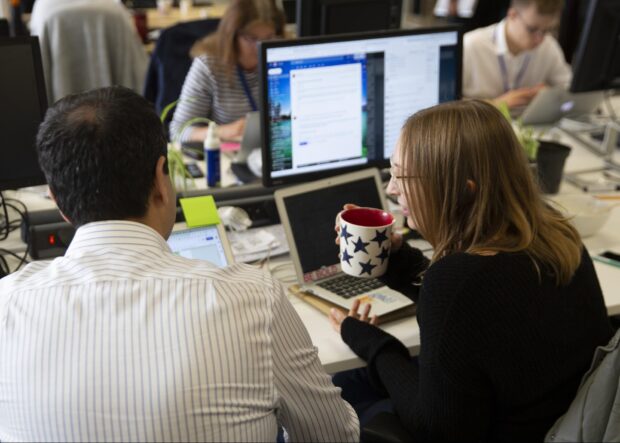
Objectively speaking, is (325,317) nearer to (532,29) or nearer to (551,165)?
(551,165)

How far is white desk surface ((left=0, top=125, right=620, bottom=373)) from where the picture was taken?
4.66 ft

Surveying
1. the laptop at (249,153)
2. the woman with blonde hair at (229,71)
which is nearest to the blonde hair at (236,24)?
the woman with blonde hair at (229,71)

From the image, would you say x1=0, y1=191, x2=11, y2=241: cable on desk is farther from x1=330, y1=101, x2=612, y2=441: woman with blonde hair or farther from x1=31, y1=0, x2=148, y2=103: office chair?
x1=31, y1=0, x2=148, y2=103: office chair

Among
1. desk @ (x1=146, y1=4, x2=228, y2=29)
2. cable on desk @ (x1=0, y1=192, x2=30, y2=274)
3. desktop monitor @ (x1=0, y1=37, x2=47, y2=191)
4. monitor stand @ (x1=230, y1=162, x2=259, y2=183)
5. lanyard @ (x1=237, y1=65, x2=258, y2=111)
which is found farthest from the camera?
desk @ (x1=146, y1=4, x2=228, y2=29)

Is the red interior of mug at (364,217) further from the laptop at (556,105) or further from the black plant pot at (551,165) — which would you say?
the laptop at (556,105)

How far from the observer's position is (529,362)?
120 cm

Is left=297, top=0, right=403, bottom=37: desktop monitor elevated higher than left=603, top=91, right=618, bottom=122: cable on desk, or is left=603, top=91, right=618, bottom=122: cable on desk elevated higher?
left=297, top=0, right=403, bottom=37: desktop monitor

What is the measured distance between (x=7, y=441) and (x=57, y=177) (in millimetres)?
366

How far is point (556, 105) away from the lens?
2758 millimetres

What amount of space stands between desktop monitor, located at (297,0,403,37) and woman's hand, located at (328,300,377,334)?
41.4 inches

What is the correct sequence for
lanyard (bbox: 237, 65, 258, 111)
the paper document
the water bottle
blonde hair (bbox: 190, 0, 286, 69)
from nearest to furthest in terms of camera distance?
the paper document < the water bottle < blonde hair (bbox: 190, 0, 286, 69) < lanyard (bbox: 237, 65, 258, 111)

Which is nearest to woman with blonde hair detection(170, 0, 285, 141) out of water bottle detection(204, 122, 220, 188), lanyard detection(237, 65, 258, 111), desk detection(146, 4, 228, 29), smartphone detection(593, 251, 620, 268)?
lanyard detection(237, 65, 258, 111)

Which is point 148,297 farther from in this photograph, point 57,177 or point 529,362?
point 529,362

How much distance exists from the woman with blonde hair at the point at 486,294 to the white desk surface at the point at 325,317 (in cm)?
8
